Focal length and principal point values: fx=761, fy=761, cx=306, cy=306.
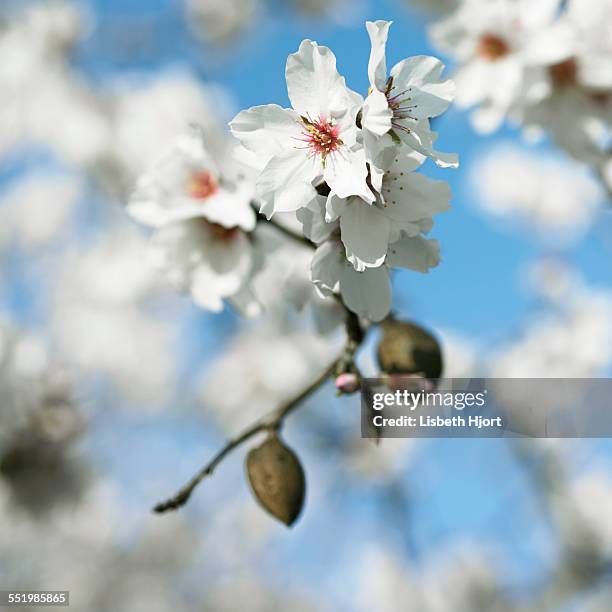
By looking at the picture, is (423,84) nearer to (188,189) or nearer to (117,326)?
(188,189)

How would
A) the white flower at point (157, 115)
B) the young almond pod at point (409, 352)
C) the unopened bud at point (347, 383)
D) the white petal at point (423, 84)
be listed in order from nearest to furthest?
1. the white petal at point (423, 84)
2. the unopened bud at point (347, 383)
3. the young almond pod at point (409, 352)
4. the white flower at point (157, 115)

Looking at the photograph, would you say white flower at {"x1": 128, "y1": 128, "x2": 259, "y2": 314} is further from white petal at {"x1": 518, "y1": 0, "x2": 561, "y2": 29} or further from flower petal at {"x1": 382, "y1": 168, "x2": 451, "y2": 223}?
white petal at {"x1": 518, "y1": 0, "x2": 561, "y2": 29}

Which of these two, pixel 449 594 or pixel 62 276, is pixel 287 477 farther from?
pixel 62 276

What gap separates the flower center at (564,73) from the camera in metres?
1.84

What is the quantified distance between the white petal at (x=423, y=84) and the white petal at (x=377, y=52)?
0.14ft

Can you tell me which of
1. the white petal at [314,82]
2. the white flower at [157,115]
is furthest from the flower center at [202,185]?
the white flower at [157,115]

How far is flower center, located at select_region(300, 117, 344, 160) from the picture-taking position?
1.01 metres

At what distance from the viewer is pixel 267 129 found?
1.07m

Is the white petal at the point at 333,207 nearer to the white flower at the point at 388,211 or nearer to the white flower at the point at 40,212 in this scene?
the white flower at the point at 388,211

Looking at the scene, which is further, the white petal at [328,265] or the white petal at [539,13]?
the white petal at [539,13]

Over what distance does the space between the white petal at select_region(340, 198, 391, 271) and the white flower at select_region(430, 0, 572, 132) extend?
3.08ft

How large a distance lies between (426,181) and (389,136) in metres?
0.11

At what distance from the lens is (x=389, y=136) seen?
3.22 feet

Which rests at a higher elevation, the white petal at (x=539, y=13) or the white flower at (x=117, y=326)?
the white flower at (x=117, y=326)
